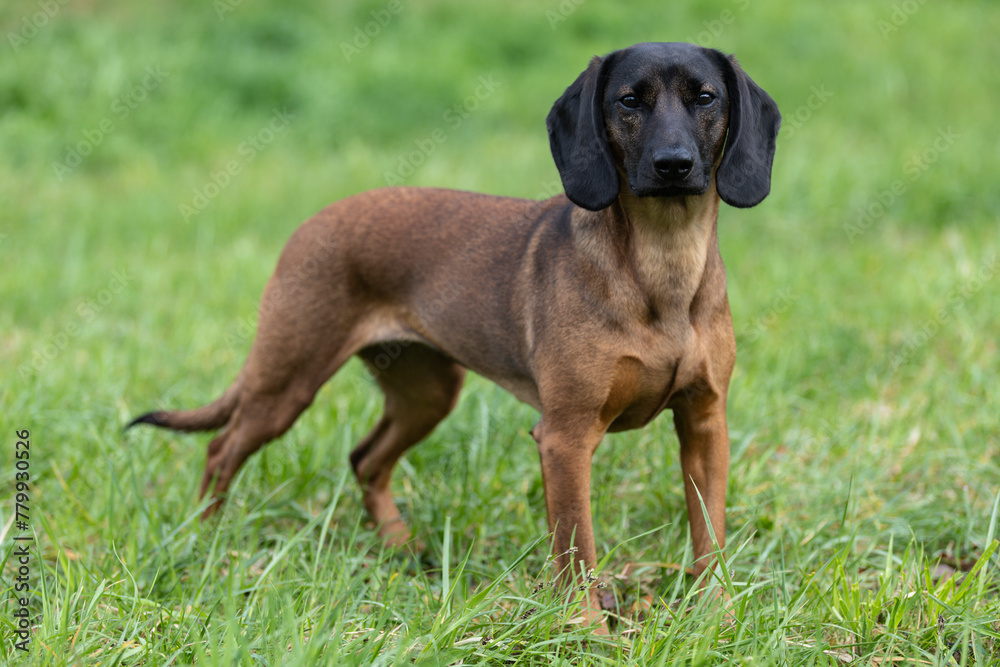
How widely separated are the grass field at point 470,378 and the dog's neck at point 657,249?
0.72 meters

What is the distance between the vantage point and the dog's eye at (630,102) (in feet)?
9.14

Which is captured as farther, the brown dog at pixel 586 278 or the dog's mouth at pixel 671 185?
the brown dog at pixel 586 278

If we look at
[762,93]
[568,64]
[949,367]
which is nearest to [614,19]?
[568,64]

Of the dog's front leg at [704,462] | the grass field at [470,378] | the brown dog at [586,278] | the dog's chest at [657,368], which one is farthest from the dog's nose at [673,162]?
the grass field at [470,378]

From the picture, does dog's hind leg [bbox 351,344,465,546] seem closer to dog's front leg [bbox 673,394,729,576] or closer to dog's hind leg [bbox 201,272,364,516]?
dog's hind leg [bbox 201,272,364,516]

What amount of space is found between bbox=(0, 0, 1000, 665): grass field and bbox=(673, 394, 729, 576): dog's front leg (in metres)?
0.11

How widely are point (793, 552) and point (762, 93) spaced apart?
60.9 inches

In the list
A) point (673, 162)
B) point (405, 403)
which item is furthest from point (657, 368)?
point (405, 403)

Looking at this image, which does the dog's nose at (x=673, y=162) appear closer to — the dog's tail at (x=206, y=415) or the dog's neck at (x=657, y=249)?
the dog's neck at (x=657, y=249)

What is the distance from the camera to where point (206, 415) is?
12.9ft

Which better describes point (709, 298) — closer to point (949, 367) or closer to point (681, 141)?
point (681, 141)

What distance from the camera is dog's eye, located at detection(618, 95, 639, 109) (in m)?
2.79

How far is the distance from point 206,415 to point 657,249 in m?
2.05

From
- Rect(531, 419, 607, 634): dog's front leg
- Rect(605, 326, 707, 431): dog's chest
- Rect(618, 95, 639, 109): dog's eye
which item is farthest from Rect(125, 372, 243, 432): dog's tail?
Rect(618, 95, 639, 109): dog's eye
